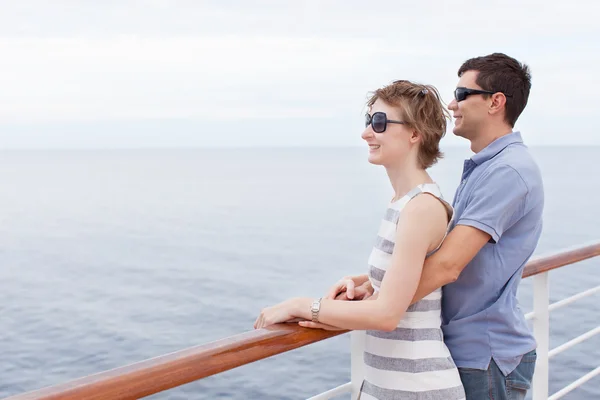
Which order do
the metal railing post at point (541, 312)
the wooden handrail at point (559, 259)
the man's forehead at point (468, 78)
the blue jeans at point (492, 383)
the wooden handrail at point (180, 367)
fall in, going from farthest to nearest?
the metal railing post at point (541, 312) → the wooden handrail at point (559, 259) → the man's forehead at point (468, 78) → the blue jeans at point (492, 383) → the wooden handrail at point (180, 367)

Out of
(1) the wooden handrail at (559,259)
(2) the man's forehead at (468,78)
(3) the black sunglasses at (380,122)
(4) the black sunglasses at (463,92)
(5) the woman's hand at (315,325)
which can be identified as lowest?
(5) the woman's hand at (315,325)

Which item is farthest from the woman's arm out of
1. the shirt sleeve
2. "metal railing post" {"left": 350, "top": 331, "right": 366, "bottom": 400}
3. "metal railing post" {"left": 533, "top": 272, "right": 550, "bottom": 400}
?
"metal railing post" {"left": 533, "top": 272, "right": 550, "bottom": 400}

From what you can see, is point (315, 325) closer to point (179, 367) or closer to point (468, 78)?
point (179, 367)

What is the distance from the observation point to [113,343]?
14742 millimetres

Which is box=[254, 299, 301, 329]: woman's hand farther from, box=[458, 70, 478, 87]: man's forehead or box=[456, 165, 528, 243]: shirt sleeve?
box=[458, 70, 478, 87]: man's forehead

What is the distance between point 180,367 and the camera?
1243mm

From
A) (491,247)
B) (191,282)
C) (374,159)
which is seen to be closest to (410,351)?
(491,247)

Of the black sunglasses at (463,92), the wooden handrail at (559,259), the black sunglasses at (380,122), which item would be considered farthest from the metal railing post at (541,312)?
the black sunglasses at (380,122)

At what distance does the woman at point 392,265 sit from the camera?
4.74 ft

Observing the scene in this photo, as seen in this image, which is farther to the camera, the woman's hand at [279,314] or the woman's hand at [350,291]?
the woman's hand at [350,291]

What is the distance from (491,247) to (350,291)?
0.36 meters

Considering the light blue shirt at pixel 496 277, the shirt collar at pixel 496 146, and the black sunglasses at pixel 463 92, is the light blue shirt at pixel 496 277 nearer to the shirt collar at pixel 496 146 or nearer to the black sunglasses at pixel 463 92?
the shirt collar at pixel 496 146

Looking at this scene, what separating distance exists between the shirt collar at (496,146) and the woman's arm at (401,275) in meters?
0.32

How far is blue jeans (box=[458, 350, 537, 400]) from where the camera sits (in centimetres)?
163
